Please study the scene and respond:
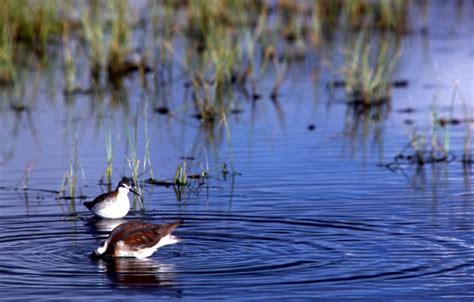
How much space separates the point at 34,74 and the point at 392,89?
610cm

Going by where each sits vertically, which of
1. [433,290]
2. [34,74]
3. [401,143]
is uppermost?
[34,74]

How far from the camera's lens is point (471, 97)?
17172mm

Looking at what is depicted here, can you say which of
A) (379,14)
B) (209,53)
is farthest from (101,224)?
(379,14)

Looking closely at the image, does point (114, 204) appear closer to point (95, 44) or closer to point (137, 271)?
point (137, 271)

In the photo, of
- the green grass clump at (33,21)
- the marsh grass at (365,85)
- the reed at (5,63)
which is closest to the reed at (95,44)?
the reed at (5,63)

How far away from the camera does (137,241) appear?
9.20 metres

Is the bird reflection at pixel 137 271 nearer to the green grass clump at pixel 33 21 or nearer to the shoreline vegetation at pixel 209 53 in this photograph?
the shoreline vegetation at pixel 209 53

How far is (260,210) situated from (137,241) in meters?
2.02

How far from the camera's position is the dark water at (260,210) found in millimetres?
8383

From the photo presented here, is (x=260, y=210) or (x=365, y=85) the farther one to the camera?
(x=365, y=85)

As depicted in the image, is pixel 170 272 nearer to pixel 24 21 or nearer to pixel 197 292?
pixel 197 292

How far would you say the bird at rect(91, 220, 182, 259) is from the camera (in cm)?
920

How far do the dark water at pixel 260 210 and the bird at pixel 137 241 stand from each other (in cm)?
9

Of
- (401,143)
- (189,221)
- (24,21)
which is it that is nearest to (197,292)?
(189,221)
